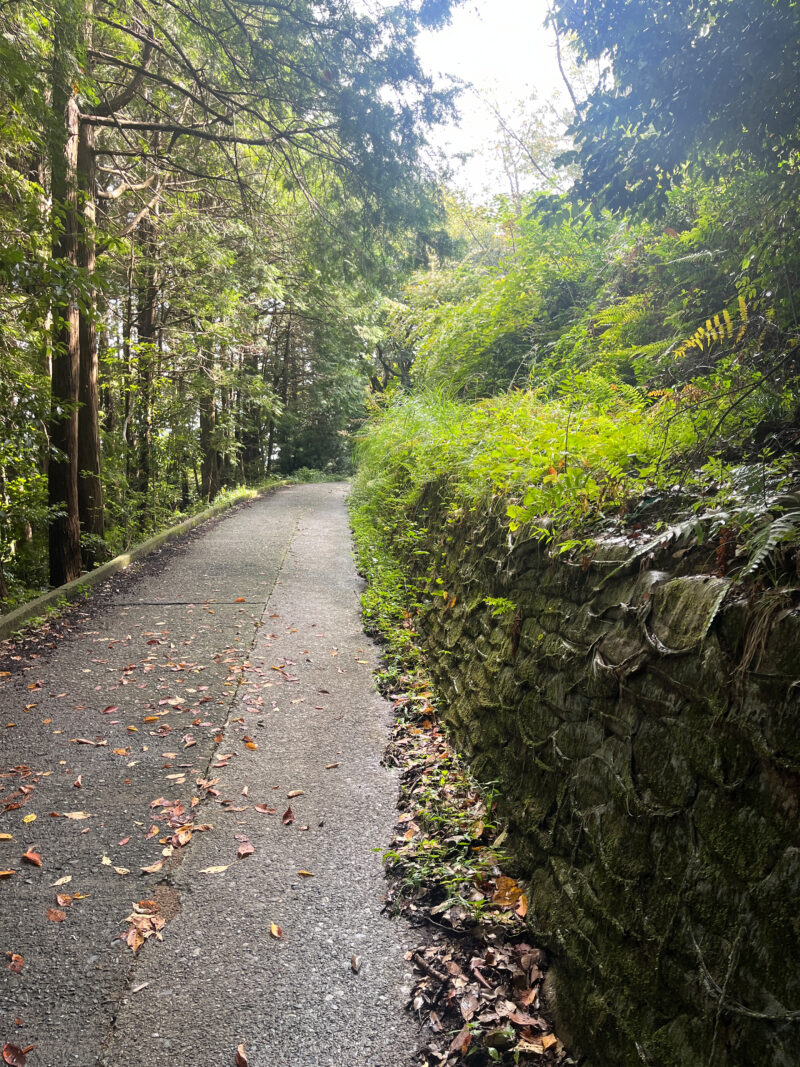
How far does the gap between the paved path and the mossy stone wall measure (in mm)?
781

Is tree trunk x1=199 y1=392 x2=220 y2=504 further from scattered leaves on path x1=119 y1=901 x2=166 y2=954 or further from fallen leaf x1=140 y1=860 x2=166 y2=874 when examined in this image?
scattered leaves on path x1=119 y1=901 x2=166 y2=954

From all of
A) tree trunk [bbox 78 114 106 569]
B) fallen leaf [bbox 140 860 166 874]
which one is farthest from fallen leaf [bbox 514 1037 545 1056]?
tree trunk [bbox 78 114 106 569]

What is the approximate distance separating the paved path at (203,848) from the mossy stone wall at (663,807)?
0.78 metres

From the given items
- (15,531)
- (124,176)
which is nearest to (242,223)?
(124,176)

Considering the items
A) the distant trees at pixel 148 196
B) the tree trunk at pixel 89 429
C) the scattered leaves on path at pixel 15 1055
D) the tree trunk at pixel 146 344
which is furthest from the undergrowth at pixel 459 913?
the tree trunk at pixel 146 344

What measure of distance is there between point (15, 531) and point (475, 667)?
226 inches

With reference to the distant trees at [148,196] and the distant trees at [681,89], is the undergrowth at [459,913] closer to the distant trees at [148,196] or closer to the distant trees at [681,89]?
the distant trees at [681,89]

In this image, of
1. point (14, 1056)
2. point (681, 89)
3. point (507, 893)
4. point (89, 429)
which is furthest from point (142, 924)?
point (89, 429)

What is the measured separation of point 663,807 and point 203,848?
232cm

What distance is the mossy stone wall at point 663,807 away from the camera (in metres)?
1.49

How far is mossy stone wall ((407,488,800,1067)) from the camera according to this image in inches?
58.7

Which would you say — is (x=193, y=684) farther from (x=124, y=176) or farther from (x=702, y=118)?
(x=124, y=176)

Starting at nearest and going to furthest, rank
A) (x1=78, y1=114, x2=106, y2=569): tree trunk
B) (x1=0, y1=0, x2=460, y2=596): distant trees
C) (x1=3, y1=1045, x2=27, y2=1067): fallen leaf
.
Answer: (x1=3, y1=1045, x2=27, y2=1067): fallen leaf → (x1=0, y1=0, x2=460, y2=596): distant trees → (x1=78, y1=114, x2=106, y2=569): tree trunk

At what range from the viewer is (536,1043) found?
7.00ft
